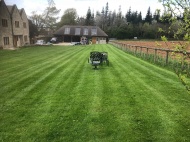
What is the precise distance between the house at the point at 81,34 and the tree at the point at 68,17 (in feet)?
69.5

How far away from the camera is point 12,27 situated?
45.4 meters

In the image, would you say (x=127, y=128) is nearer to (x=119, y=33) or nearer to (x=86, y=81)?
(x=86, y=81)

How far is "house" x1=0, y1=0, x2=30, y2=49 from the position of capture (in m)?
41.2

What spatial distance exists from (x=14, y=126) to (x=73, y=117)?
1.73 m

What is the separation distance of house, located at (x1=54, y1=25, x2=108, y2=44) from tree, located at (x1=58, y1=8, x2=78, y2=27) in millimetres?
21172

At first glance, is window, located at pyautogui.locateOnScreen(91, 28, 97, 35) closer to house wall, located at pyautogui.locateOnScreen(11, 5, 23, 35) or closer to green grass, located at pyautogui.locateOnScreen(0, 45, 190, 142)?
house wall, located at pyautogui.locateOnScreen(11, 5, 23, 35)

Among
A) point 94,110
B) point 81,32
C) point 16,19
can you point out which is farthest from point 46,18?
point 94,110

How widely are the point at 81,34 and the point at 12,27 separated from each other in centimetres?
3733

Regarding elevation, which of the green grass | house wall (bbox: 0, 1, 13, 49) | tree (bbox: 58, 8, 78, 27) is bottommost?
the green grass

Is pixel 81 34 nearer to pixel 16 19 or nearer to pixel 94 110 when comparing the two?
pixel 16 19

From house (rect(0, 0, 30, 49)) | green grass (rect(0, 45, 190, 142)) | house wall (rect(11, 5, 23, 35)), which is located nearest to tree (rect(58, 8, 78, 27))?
house (rect(0, 0, 30, 49))

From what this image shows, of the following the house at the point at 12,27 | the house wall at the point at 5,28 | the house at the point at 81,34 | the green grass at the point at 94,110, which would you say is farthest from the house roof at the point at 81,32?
the green grass at the point at 94,110

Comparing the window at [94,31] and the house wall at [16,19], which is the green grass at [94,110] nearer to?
the house wall at [16,19]

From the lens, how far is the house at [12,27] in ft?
135
